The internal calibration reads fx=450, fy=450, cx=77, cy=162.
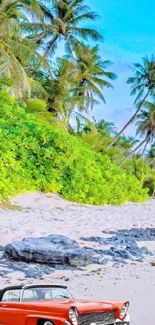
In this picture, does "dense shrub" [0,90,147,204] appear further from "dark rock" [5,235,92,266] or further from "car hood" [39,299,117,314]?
"car hood" [39,299,117,314]

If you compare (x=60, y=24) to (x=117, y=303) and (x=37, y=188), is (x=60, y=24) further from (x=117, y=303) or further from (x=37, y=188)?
(x=117, y=303)

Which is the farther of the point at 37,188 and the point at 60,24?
the point at 60,24

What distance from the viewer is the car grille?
362cm

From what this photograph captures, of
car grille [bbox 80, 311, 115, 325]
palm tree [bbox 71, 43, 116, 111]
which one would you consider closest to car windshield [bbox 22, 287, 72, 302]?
car grille [bbox 80, 311, 115, 325]

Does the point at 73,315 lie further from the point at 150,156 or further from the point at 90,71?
the point at 150,156

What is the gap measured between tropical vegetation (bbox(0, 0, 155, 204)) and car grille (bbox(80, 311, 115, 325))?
1374 centimetres

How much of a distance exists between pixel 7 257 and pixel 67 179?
14882mm

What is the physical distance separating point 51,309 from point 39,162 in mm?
18017

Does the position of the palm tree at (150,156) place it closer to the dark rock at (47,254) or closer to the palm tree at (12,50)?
the palm tree at (12,50)

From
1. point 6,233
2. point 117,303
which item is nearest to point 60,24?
point 6,233

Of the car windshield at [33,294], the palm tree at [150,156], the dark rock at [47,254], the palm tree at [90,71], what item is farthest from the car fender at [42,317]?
the palm tree at [150,156]

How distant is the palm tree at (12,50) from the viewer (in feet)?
71.7

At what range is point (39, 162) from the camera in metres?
21.5

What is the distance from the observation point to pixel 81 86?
3444 centimetres
